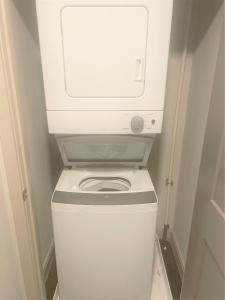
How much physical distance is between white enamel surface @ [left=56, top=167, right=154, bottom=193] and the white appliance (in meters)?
0.34

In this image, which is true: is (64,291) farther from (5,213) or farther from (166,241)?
(166,241)

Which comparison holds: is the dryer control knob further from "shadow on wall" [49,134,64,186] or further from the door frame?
"shadow on wall" [49,134,64,186]

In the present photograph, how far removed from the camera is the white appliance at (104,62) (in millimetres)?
1157

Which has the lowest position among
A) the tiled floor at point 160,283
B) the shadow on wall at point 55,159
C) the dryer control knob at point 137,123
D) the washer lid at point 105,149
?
the tiled floor at point 160,283

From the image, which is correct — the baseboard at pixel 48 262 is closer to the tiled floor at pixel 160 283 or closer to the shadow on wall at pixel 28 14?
the tiled floor at pixel 160 283

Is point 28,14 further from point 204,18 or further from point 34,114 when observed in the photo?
point 204,18

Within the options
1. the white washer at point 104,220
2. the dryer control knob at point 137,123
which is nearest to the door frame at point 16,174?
the white washer at point 104,220

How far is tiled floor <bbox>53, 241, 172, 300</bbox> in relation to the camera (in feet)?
5.54

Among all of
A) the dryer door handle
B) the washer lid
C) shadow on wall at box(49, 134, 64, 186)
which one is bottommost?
shadow on wall at box(49, 134, 64, 186)

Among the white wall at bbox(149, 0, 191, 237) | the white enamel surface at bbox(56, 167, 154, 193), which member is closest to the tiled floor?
the white wall at bbox(149, 0, 191, 237)

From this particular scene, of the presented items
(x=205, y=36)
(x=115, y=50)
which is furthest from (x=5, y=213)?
(x=205, y=36)

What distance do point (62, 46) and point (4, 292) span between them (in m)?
1.26

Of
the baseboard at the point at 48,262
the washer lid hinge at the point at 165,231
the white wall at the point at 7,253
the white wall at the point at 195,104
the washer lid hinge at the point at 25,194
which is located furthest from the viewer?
the washer lid hinge at the point at 165,231

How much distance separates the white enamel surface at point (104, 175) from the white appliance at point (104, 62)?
0.34m
